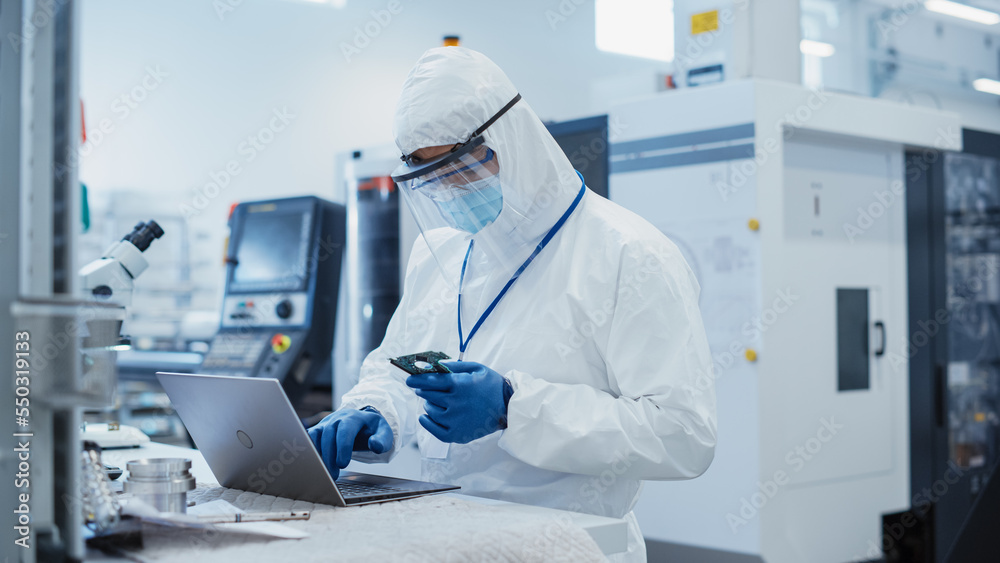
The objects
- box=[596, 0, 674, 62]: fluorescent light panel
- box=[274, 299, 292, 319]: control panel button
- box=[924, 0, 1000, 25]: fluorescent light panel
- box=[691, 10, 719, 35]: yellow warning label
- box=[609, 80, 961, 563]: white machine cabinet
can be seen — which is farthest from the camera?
box=[924, 0, 1000, 25]: fluorescent light panel

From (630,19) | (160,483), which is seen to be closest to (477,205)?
(160,483)

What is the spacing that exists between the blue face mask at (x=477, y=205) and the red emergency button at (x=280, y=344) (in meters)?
1.72

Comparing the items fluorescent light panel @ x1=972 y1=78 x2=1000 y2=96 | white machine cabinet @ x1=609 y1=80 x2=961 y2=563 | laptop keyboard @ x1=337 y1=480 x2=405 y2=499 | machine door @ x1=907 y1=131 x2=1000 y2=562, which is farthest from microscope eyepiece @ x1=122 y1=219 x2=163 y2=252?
fluorescent light panel @ x1=972 y1=78 x2=1000 y2=96

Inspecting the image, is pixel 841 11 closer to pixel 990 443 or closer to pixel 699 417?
pixel 990 443

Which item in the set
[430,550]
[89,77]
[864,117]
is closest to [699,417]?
[430,550]

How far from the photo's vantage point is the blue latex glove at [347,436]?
4.75 feet

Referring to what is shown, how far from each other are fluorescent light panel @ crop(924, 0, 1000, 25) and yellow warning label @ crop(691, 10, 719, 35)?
4.46 meters

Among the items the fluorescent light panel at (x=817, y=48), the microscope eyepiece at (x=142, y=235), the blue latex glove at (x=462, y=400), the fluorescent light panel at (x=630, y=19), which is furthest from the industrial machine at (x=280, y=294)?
the fluorescent light panel at (x=817, y=48)

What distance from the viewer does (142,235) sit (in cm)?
205

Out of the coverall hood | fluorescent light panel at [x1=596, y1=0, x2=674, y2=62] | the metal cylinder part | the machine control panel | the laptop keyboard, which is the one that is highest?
fluorescent light panel at [x1=596, y1=0, x2=674, y2=62]

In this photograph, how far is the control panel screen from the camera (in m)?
3.29

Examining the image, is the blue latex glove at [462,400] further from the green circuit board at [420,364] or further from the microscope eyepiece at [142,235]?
the microscope eyepiece at [142,235]

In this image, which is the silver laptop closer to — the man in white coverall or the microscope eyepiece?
the man in white coverall

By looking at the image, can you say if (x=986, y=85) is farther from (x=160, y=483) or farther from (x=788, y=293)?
(x=160, y=483)
